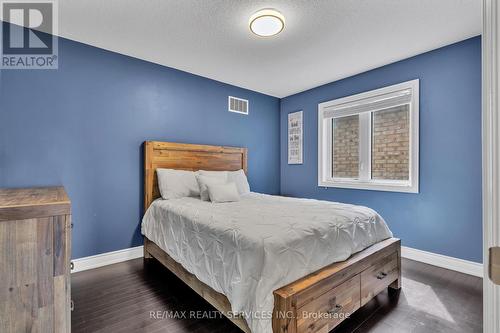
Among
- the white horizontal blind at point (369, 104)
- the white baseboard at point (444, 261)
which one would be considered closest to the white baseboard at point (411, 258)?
the white baseboard at point (444, 261)

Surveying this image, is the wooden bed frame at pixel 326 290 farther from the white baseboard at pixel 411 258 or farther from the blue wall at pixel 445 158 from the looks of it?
the blue wall at pixel 445 158

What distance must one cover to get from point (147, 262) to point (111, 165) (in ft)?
4.02

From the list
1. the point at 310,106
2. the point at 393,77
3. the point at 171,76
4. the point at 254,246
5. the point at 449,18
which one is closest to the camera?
the point at 254,246

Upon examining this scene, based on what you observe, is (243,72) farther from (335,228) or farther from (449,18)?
(335,228)

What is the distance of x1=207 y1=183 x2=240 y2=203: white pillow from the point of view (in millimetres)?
2795

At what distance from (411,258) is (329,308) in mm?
2045

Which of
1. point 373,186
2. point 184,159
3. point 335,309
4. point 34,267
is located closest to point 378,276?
point 335,309

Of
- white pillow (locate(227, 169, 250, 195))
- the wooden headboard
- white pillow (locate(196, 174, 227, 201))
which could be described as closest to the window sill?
white pillow (locate(227, 169, 250, 195))

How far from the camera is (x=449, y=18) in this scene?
7.32 feet

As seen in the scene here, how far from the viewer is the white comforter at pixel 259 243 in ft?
4.47

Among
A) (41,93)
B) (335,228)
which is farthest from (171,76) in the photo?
(335,228)

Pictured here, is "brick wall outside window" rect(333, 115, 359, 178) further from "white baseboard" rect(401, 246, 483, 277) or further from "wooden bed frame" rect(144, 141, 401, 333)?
"wooden bed frame" rect(144, 141, 401, 333)

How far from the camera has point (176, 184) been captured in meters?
3.05

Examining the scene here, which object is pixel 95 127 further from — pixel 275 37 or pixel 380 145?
pixel 380 145
